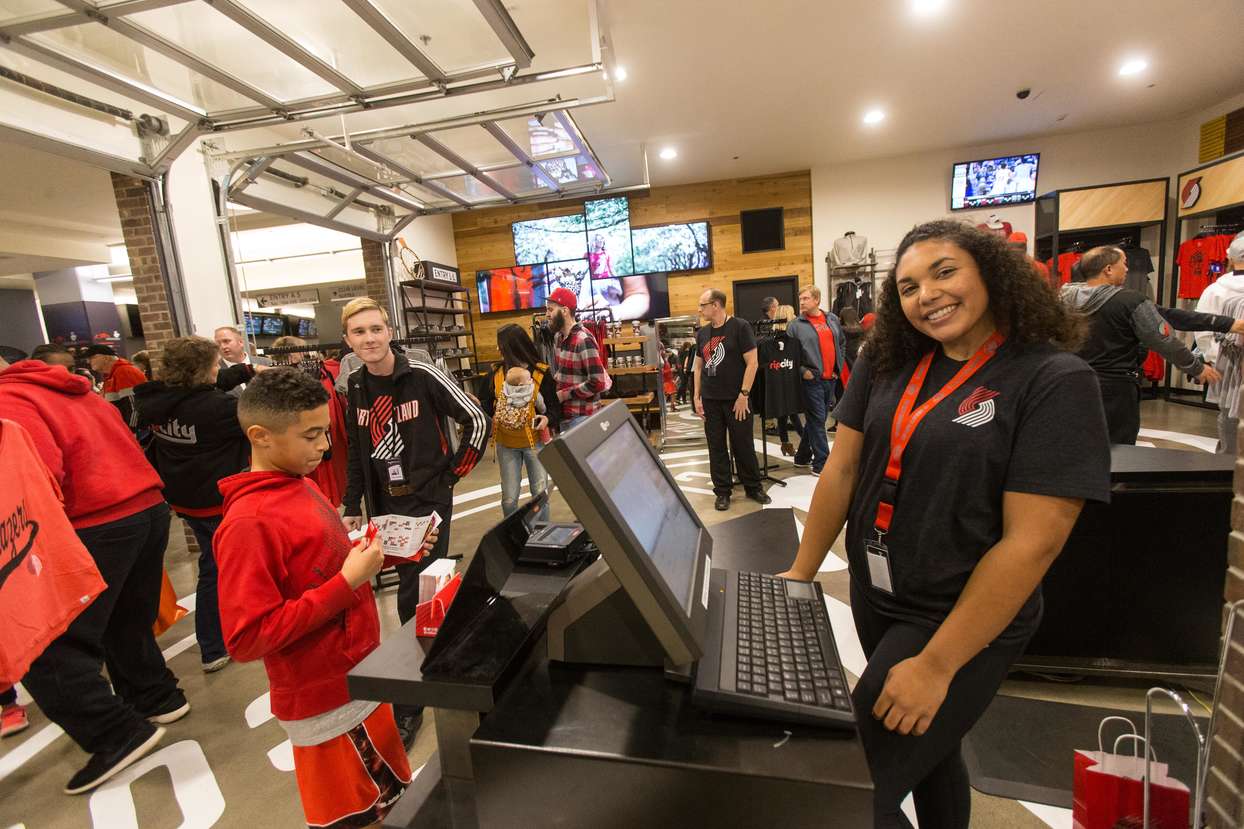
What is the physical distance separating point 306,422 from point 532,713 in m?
0.92

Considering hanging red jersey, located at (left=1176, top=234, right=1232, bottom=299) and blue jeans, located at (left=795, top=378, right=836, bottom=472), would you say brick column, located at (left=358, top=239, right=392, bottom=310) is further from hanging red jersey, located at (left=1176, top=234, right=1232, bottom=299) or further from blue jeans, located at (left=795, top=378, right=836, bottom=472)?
hanging red jersey, located at (left=1176, top=234, right=1232, bottom=299)

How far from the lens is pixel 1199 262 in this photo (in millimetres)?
6883

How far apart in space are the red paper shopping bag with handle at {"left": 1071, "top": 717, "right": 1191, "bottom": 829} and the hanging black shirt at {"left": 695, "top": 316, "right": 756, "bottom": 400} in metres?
2.99

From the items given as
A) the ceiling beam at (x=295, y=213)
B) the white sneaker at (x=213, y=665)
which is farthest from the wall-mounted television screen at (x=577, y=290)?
the white sneaker at (x=213, y=665)

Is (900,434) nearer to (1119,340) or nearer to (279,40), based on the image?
(1119,340)

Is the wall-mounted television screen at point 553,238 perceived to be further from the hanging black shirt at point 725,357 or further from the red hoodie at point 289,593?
the red hoodie at point 289,593

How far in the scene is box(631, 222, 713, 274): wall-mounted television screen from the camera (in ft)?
29.4

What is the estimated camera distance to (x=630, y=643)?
75 centimetres

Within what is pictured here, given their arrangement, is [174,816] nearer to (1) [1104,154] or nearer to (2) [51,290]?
(1) [1104,154]

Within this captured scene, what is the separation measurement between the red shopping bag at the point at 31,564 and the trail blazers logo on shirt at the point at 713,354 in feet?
11.2

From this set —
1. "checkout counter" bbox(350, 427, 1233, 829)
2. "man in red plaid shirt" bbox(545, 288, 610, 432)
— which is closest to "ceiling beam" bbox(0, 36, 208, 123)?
"man in red plaid shirt" bbox(545, 288, 610, 432)

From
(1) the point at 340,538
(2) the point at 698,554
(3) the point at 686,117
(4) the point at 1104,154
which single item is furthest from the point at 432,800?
(4) the point at 1104,154

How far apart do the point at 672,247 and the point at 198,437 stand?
768 cm

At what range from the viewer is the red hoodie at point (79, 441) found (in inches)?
70.1
